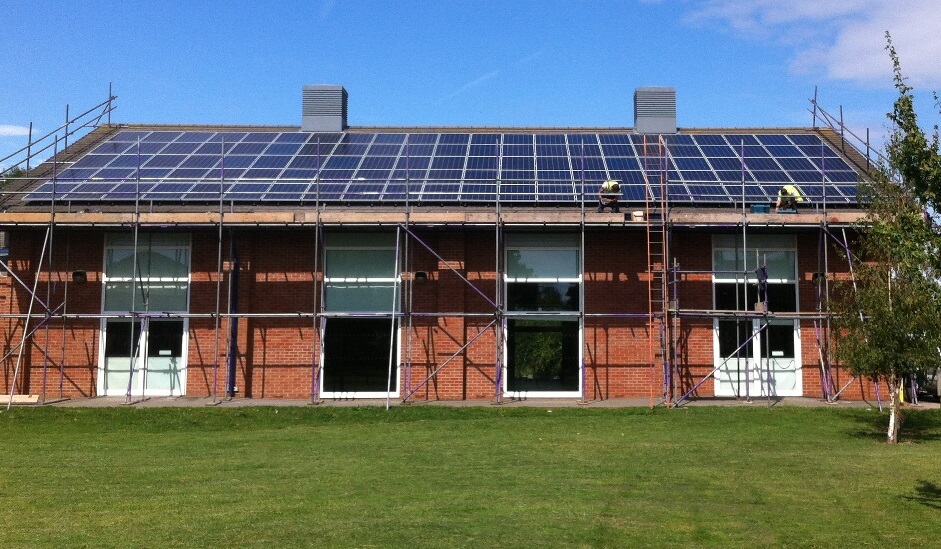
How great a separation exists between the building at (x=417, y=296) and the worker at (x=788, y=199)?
287mm

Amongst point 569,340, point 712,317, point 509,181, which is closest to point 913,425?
→ point 712,317

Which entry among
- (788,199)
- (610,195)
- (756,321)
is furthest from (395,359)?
(788,199)

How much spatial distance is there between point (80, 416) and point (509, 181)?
9.23 metres

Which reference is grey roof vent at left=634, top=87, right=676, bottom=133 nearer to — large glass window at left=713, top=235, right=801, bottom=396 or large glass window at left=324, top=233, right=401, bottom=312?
large glass window at left=713, top=235, right=801, bottom=396

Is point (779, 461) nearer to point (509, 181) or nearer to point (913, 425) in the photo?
point (913, 425)

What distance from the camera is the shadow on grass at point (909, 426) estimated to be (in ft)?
42.4

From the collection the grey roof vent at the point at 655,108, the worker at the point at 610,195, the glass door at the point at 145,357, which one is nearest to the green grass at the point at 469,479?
the glass door at the point at 145,357

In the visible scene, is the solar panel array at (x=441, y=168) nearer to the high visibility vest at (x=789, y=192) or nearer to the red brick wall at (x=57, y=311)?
the high visibility vest at (x=789, y=192)

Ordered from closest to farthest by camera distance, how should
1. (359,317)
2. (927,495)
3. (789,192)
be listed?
(927,495) → (789,192) → (359,317)

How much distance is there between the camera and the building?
1698 cm

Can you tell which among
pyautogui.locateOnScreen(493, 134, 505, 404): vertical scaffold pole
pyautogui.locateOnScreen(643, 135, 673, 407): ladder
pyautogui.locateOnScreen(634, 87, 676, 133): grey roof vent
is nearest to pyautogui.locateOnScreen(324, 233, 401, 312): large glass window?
pyautogui.locateOnScreen(493, 134, 505, 404): vertical scaffold pole

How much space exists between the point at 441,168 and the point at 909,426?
34.4 ft

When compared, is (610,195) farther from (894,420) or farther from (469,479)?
(469,479)

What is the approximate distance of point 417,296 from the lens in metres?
17.2
